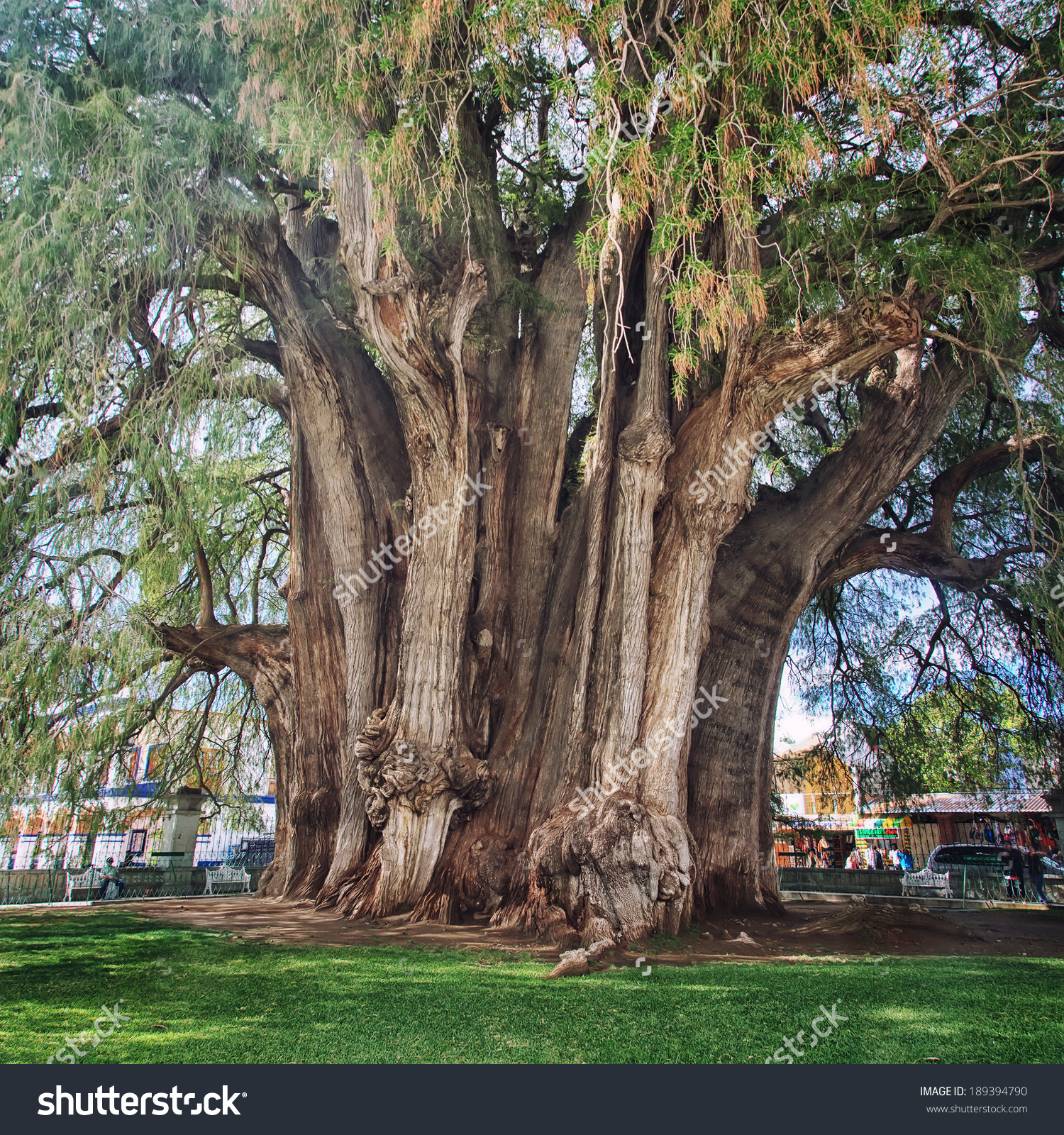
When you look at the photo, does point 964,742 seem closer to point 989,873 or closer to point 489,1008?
point 989,873

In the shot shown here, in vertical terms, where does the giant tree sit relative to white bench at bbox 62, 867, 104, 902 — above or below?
above

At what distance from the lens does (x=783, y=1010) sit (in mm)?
3643

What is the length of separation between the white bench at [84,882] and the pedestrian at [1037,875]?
1347 cm

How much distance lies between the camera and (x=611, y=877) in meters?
5.58

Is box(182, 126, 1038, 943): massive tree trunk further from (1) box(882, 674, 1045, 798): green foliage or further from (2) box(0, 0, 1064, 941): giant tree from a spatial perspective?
(1) box(882, 674, 1045, 798): green foliage

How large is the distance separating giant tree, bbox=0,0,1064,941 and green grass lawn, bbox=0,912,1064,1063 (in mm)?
1438

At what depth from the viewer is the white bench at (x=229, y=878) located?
38.0ft

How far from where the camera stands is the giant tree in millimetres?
5656

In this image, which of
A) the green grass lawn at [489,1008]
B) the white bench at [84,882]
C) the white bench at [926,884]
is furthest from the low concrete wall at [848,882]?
the white bench at [84,882]

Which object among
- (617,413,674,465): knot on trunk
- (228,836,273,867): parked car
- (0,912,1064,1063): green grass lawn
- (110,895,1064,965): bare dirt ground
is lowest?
(228,836,273,867): parked car

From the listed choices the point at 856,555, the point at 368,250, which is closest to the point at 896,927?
the point at 856,555

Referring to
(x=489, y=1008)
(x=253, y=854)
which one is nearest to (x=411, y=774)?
(x=489, y=1008)

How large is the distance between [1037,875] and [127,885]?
13248 millimetres

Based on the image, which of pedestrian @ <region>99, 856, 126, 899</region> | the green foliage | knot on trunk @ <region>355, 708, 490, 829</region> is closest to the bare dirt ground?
knot on trunk @ <region>355, 708, 490, 829</region>
